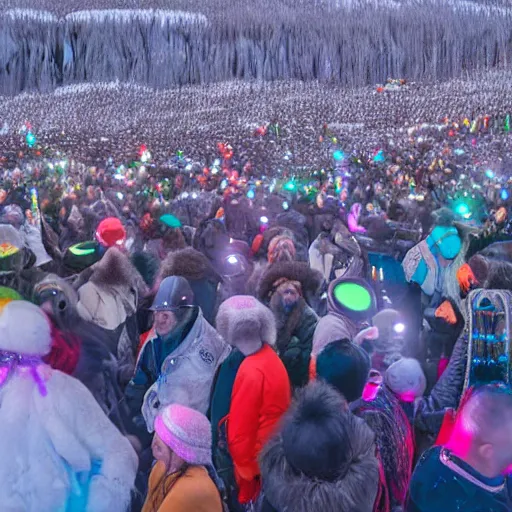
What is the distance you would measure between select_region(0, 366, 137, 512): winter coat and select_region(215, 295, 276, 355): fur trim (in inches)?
27.1

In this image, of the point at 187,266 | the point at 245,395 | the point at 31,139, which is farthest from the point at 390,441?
the point at 31,139

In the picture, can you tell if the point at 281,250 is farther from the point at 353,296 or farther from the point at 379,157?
the point at 379,157

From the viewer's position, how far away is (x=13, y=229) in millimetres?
3885

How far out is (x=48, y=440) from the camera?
2.24 meters

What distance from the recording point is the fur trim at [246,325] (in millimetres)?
2822

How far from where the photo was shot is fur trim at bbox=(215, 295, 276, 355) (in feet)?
9.26

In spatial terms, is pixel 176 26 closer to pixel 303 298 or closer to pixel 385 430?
pixel 303 298

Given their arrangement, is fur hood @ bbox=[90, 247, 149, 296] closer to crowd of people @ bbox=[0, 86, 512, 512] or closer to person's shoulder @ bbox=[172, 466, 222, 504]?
crowd of people @ bbox=[0, 86, 512, 512]

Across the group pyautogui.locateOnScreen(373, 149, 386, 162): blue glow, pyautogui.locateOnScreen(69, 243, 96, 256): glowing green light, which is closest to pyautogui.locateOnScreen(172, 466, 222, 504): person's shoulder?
pyautogui.locateOnScreen(69, 243, 96, 256): glowing green light

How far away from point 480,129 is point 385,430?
2793mm

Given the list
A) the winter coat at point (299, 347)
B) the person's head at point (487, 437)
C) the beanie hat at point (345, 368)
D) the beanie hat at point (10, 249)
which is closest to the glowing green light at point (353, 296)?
the winter coat at point (299, 347)

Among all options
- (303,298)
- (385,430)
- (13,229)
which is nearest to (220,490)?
(385,430)

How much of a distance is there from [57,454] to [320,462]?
2.94ft

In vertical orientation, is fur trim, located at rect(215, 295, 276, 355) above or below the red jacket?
above
